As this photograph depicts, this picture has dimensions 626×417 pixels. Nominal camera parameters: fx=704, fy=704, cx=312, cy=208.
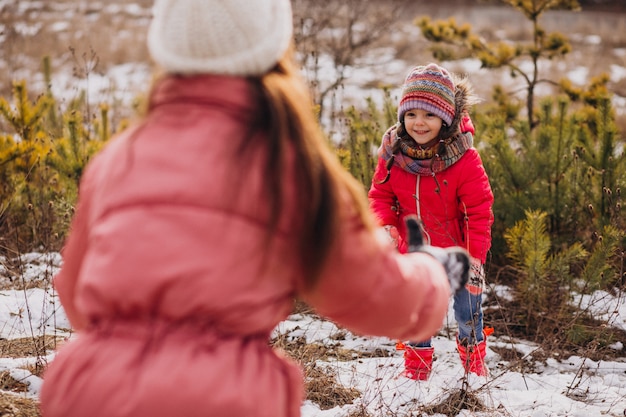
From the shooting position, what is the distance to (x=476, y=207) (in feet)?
9.76

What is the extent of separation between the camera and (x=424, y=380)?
10.3ft

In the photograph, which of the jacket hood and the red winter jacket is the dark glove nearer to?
the red winter jacket

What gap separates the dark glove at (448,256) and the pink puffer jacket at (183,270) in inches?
9.5

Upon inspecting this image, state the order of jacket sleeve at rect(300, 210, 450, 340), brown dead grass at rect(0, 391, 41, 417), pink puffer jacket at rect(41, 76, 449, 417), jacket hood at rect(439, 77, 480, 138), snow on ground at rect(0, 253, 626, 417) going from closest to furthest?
pink puffer jacket at rect(41, 76, 449, 417) < jacket sleeve at rect(300, 210, 450, 340) < brown dead grass at rect(0, 391, 41, 417) < snow on ground at rect(0, 253, 626, 417) < jacket hood at rect(439, 77, 480, 138)

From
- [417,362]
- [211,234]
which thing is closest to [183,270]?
[211,234]

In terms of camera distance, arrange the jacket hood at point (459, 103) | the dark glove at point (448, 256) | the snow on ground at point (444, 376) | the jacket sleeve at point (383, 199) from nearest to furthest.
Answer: the dark glove at point (448, 256), the snow on ground at point (444, 376), the jacket hood at point (459, 103), the jacket sleeve at point (383, 199)

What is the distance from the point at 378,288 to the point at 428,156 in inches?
71.5

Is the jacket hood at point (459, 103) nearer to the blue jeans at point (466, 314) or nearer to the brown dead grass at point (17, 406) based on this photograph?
the blue jeans at point (466, 314)

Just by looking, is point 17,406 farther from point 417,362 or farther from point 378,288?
point 378,288

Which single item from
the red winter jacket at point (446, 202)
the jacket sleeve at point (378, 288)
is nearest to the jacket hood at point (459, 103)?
the red winter jacket at point (446, 202)

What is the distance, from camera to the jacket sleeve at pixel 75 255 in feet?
4.29

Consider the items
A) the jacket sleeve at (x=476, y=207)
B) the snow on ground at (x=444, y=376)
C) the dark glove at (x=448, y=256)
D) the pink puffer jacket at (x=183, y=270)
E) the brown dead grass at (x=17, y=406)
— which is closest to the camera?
the pink puffer jacket at (x=183, y=270)

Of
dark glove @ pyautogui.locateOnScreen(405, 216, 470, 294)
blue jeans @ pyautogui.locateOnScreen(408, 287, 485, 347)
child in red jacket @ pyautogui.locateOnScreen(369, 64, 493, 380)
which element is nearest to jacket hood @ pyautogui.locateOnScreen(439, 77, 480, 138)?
child in red jacket @ pyautogui.locateOnScreen(369, 64, 493, 380)

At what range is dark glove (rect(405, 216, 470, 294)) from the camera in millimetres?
1448
